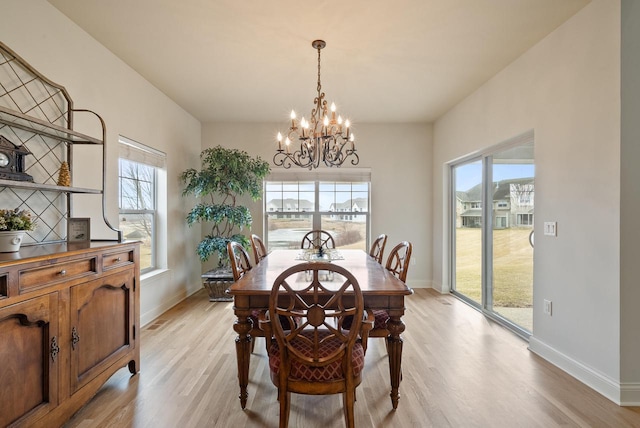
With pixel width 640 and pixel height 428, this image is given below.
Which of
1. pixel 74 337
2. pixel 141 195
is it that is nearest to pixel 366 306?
pixel 74 337

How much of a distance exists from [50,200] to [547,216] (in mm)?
3786

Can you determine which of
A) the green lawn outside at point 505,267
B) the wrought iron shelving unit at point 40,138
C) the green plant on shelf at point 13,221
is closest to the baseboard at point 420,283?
the green lawn outside at point 505,267

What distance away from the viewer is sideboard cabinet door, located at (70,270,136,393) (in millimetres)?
1808

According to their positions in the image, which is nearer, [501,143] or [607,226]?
[607,226]

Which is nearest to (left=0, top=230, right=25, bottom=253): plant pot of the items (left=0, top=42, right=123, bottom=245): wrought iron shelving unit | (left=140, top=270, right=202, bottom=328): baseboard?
(left=0, top=42, right=123, bottom=245): wrought iron shelving unit

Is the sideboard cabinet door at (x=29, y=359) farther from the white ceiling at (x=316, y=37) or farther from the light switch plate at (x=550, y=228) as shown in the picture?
the light switch plate at (x=550, y=228)

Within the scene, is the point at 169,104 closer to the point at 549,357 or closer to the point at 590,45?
the point at 590,45

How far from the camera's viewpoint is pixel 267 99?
4102mm

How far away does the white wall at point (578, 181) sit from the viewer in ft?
6.91

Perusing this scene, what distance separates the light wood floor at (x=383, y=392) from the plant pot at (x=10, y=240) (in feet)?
3.38

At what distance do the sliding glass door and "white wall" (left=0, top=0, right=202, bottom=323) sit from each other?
382 centimetres

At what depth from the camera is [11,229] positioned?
1695 millimetres

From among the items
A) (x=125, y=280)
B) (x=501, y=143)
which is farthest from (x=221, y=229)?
(x=501, y=143)

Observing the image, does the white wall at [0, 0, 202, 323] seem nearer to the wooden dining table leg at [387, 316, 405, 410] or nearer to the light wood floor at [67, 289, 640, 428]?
the light wood floor at [67, 289, 640, 428]
